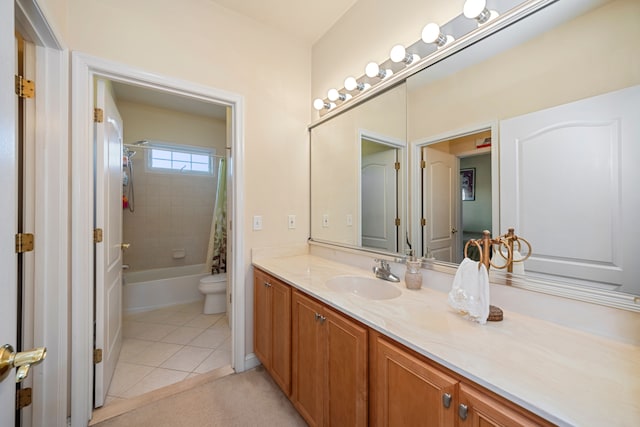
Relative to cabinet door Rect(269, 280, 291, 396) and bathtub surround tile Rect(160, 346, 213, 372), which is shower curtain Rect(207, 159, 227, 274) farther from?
cabinet door Rect(269, 280, 291, 396)

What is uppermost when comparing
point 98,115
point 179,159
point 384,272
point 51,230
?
point 179,159

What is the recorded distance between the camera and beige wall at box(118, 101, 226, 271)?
3.33 m

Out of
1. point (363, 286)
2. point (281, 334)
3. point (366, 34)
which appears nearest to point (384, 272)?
point (363, 286)

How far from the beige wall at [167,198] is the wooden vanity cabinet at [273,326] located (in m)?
2.27

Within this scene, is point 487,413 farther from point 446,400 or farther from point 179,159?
point 179,159

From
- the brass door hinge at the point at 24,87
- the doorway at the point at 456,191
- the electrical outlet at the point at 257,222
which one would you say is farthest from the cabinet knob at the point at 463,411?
the brass door hinge at the point at 24,87

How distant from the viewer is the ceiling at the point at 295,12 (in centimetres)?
184

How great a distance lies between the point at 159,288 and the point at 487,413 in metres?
3.44

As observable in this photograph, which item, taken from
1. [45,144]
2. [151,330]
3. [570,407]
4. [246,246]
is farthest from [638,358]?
[151,330]

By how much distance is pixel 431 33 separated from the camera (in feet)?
4.29

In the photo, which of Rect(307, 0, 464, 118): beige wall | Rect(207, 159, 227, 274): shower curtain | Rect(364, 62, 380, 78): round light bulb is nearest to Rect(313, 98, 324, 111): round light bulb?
Rect(307, 0, 464, 118): beige wall

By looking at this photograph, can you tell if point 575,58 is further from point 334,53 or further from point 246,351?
point 246,351

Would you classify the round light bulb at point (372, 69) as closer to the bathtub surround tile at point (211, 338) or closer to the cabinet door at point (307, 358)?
the cabinet door at point (307, 358)

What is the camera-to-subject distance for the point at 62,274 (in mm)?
1323
